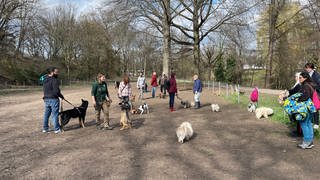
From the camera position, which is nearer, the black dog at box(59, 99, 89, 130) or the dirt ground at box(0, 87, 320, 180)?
the dirt ground at box(0, 87, 320, 180)

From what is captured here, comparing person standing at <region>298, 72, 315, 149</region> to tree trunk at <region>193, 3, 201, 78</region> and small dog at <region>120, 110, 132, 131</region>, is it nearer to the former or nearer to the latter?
small dog at <region>120, 110, 132, 131</region>

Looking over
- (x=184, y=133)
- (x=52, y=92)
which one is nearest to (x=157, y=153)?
(x=184, y=133)

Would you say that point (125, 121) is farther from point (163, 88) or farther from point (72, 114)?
point (163, 88)

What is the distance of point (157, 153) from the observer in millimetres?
6980

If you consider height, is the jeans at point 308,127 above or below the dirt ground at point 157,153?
above

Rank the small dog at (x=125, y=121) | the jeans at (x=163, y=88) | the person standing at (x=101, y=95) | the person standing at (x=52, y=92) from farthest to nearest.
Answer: the jeans at (x=163, y=88)
the small dog at (x=125, y=121)
the person standing at (x=101, y=95)
the person standing at (x=52, y=92)

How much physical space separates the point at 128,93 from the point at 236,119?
13.6 feet

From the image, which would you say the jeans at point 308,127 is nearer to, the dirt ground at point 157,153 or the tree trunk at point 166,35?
the dirt ground at point 157,153

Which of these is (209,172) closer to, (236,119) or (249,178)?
(249,178)

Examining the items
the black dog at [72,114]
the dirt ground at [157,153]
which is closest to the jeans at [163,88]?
the dirt ground at [157,153]

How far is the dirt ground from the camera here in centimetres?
571

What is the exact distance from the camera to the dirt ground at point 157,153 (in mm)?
5707

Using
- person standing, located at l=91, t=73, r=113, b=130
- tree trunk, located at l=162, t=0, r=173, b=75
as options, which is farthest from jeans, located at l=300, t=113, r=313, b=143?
tree trunk, located at l=162, t=0, r=173, b=75

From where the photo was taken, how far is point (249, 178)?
5.40 metres
